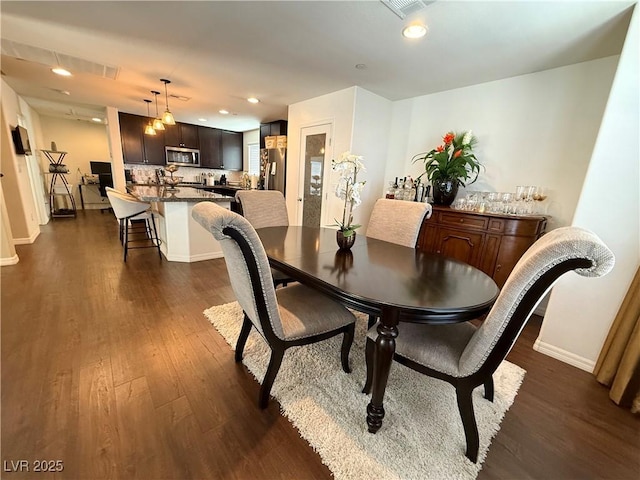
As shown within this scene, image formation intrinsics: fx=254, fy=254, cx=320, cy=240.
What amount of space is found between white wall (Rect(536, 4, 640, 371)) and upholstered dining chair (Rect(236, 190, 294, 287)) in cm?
221

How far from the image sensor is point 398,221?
213cm

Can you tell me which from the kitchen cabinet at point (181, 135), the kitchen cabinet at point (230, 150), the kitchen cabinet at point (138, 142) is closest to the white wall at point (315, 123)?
the kitchen cabinet at point (230, 150)

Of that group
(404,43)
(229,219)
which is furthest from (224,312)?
(404,43)

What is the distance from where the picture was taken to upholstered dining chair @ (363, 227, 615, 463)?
82 cm

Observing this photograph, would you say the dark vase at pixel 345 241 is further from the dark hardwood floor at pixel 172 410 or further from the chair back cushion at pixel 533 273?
the dark hardwood floor at pixel 172 410

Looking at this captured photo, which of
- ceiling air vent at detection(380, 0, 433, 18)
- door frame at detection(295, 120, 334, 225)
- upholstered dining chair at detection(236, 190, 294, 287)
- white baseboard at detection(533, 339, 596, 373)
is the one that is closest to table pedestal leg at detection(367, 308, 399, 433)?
upholstered dining chair at detection(236, 190, 294, 287)

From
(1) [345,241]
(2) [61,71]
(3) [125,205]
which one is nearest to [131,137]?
(2) [61,71]

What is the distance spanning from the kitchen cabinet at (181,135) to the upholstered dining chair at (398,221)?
592 centimetres

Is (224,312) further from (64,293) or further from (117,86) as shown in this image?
(117,86)

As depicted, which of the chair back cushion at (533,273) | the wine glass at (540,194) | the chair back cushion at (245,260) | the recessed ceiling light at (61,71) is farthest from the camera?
the recessed ceiling light at (61,71)

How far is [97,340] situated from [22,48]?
315 centimetres

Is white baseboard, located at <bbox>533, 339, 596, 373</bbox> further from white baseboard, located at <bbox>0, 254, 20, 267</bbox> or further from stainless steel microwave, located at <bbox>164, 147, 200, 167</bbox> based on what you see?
stainless steel microwave, located at <bbox>164, 147, 200, 167</bbox>

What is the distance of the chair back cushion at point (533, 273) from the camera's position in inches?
31.0

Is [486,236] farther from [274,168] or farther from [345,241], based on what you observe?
[274,168]
